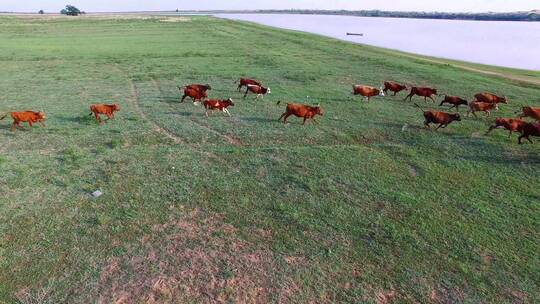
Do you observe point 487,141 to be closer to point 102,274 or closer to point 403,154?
point 403,154

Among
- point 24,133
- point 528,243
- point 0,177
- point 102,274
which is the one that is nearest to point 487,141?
point 528,243

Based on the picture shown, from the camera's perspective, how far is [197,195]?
9078mm

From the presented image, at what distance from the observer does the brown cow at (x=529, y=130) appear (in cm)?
1249

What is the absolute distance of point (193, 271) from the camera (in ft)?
22.0

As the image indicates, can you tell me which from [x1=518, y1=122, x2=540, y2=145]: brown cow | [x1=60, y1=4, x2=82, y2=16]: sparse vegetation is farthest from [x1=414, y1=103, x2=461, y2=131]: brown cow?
[x1=60, y1=4, x2=82, y2=16]: sparse vegetation

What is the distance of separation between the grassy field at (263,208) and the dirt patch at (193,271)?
30 millimetres

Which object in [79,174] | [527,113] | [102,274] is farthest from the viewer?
[527,113]

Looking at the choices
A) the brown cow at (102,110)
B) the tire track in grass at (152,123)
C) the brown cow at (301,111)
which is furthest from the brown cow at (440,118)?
the brown cow at (102,110)

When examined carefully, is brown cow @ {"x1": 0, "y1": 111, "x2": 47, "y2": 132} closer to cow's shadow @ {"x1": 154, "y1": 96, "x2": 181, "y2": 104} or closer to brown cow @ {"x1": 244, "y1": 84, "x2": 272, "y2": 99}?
cow's shadow @ {"x1": 154, "y1": 96, "x2": 181, "y2": 104}

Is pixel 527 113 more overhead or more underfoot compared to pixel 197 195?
more overhead

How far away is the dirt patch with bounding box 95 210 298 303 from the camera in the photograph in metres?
6.20

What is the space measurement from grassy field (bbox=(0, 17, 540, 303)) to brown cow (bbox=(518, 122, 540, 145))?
14.0 inches

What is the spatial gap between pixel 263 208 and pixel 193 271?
92.8 inches

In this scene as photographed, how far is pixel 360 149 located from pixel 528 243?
5196 millimetres
